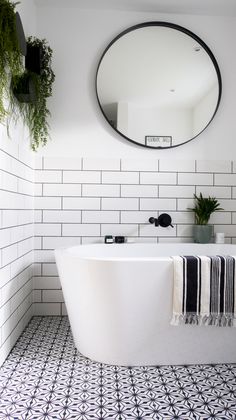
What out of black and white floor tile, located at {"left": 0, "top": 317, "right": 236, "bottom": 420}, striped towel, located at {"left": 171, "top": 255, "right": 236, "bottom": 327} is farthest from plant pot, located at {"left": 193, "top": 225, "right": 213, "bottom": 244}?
black and white floor tile, located at {"left": 0, "top": 317, "right": 236, "bottom": 420}

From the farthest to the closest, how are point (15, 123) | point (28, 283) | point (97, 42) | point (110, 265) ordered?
1. point (97, 42)
2. point (28, 283)
3. point (15, 123)
4. point (110, 265)

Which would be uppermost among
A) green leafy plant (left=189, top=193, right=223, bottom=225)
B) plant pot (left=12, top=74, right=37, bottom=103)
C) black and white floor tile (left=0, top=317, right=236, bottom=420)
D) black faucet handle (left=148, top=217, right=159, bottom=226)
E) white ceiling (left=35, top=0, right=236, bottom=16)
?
white ceiling (left=35, top=0, right=236, bottom=16)

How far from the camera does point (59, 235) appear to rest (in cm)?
257

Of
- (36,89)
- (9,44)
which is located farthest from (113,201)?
(9,44)

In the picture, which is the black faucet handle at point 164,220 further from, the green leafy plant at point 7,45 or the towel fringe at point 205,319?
the green leafy plant at point 7,45

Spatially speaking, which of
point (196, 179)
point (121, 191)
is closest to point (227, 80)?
point (196, 179)

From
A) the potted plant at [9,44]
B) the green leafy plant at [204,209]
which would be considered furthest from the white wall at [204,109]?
the potted plant at [9,44]

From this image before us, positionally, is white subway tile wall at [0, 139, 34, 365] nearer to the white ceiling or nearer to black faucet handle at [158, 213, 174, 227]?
black faucet handle at [158, 213, 174, 227]

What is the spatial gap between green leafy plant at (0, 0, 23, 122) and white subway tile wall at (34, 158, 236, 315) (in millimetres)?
946

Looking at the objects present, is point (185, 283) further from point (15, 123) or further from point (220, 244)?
point (15, 123)

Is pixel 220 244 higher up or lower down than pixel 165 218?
lower down

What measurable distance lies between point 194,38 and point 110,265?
6.77ft

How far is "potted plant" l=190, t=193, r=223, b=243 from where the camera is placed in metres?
2.54

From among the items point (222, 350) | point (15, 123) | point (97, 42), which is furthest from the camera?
point (97, 42)
